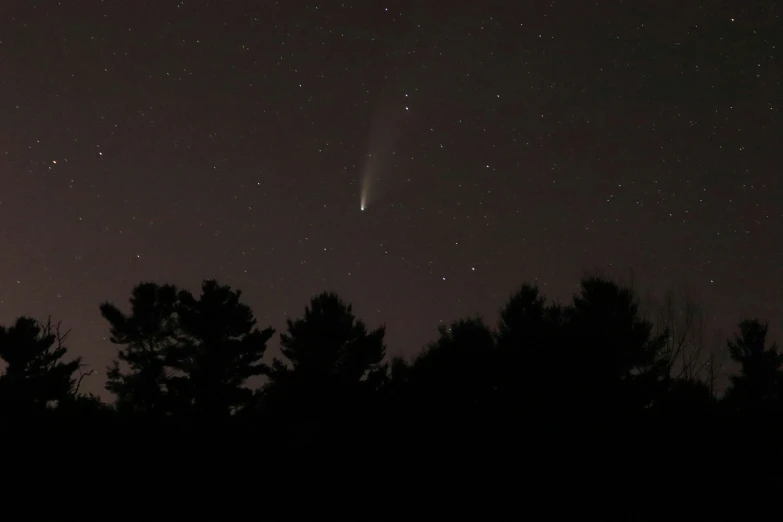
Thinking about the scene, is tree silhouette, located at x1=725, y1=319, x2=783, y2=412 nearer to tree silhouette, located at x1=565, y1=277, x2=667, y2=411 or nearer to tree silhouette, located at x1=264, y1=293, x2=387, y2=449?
tree silhouette, located at x1=565, y1=277, x2=667, y2=411

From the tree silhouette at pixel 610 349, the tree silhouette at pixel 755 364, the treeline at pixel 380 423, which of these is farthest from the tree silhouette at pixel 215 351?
the tree silhouette at pixel 755 364

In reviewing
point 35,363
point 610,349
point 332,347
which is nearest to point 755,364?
point 610,349

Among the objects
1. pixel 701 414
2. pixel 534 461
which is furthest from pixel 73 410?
pixel 701 414

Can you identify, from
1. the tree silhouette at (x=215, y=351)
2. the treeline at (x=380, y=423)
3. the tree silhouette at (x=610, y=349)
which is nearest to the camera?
the treeline at (x=380, y=423)

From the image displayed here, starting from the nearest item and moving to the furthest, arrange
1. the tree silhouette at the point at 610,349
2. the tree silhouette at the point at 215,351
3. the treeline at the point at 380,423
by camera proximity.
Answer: the treeline at the point at 380,423, the tree silhouette at the point at 610,349, the tree silhouette at the point at 215,351

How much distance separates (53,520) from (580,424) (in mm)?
13798

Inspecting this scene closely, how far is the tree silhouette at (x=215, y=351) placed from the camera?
26375mm

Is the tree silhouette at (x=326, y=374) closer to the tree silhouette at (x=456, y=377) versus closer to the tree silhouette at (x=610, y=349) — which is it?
the tree silhouette at (x=456, y=377)

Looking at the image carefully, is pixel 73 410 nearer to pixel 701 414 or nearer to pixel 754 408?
pixel 701 414

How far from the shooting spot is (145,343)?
92.6 ft

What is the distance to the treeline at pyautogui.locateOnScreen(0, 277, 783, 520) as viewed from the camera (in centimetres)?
1770

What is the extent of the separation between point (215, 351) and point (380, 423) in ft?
27.0

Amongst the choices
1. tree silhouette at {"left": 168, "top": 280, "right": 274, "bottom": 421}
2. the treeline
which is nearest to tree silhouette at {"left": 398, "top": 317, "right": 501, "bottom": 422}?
the treeline

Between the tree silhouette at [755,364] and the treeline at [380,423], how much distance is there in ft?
9.86
